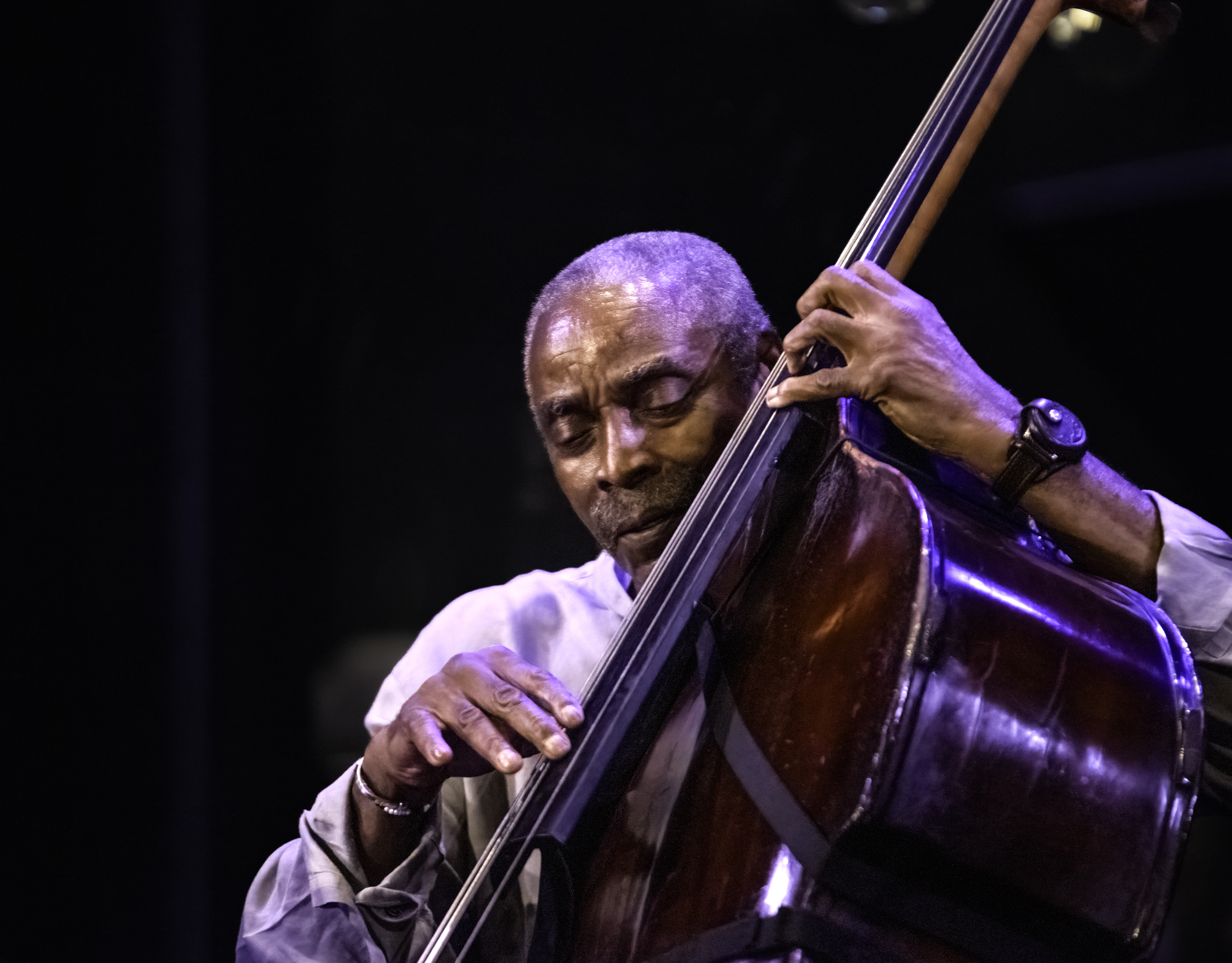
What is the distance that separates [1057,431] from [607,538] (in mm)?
553

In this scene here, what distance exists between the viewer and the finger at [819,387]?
1064 mm

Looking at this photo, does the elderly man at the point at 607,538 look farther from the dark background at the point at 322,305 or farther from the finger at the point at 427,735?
the dark background at the point at 322,305

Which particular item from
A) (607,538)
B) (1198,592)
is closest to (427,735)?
(607,538)

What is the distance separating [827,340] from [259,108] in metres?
1.52

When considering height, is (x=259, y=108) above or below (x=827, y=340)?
above

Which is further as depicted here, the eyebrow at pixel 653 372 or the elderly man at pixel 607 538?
the eyebrow at pixel 653 372

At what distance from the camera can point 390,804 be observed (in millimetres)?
1235

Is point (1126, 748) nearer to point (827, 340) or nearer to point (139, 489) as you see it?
point (827, 340)

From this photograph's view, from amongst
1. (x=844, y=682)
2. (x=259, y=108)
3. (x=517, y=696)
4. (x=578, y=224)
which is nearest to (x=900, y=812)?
(x=844, y=682)

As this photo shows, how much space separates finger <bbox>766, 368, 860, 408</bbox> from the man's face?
23 centimetres

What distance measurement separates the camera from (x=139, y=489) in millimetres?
1995

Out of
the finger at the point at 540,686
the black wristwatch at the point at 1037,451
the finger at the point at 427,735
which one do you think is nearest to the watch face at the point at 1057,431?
the black wristwatch at the point at 1037,451

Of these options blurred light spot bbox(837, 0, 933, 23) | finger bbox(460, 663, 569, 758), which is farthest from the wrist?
blurred light spot bbox(837, 0, 933, 23)

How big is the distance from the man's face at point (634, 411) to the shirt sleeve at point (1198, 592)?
0.50m
